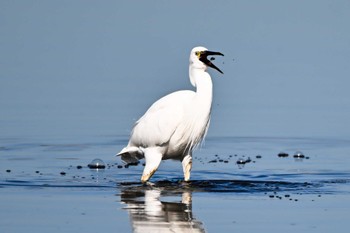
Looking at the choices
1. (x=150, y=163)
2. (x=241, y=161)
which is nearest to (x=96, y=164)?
(x=150, y=163)

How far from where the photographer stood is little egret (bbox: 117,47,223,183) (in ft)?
46.7

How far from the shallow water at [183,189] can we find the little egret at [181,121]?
43 cm

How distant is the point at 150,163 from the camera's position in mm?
14484

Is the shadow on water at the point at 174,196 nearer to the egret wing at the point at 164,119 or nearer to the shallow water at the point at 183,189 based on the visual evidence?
the shallow water at the point at 183,189

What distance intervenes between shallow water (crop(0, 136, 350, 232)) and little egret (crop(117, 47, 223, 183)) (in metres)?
0.43

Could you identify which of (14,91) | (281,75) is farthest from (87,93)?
(281,75)

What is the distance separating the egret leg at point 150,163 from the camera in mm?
14383

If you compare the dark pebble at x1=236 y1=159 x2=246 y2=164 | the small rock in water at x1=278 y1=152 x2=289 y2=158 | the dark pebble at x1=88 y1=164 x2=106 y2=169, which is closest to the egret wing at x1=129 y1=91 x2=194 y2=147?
the dark pebble at x1=88 y1=164 x2=106 y2=169

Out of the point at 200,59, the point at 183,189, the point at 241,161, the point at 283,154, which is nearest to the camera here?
the point at 183,189

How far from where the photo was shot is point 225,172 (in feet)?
50.6

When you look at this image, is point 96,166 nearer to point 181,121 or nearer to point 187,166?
point 187,166

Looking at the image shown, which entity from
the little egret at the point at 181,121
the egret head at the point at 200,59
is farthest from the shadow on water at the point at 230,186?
the egret head at the point at 200,59

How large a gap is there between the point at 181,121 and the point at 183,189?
98cm

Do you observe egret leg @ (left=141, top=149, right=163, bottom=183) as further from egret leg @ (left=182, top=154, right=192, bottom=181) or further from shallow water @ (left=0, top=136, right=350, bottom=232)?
egret leg @ (left=182, top=154, right=192, bottom=181)
